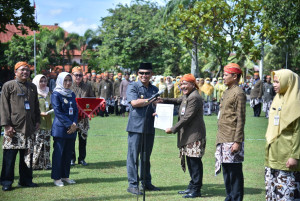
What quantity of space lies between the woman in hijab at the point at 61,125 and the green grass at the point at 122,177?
42 centimetres

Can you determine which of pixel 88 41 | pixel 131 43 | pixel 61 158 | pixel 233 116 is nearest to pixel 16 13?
pixel 61 158

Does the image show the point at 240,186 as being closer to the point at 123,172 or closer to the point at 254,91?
the point at 123,172

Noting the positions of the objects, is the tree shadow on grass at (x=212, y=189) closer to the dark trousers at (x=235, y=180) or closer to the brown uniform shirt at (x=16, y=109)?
the dark trousers at (x=235, y=180)

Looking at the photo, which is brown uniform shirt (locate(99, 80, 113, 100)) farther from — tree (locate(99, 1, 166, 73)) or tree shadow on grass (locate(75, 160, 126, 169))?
tree (locate(99, 1, 166, 73))

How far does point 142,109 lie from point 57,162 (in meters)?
2.08

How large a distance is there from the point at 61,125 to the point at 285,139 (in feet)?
15.2

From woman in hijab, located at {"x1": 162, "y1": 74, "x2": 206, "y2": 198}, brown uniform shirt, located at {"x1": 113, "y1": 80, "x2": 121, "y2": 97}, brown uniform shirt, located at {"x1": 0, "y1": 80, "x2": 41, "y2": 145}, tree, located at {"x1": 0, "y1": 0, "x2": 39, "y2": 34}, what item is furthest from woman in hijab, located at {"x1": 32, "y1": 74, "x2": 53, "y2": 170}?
brown uniform shirt, located at {"x1": 113, "y1": 80, "x2": 121, "y2": 97}

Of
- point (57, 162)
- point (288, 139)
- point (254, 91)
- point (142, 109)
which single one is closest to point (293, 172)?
point (288, 139)

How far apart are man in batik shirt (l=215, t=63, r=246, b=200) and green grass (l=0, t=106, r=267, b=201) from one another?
898 mm

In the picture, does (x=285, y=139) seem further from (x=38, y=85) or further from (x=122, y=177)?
(x=38, y=85)

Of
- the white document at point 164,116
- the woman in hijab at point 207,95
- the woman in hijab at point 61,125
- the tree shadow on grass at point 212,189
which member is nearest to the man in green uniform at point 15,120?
the woman in hijab at point 61,125

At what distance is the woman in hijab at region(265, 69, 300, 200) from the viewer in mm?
5551

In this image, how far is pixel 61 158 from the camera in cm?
873

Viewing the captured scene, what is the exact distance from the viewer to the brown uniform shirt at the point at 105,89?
2595 centimetres
